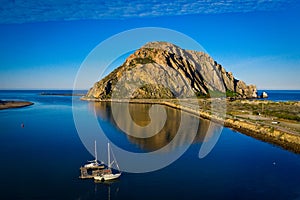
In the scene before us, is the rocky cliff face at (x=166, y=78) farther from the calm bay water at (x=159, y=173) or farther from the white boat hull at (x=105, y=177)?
the white boat hull at (x=105, y=177)

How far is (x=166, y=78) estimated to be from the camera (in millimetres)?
148250

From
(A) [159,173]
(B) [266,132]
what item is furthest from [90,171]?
(B) [266,132]

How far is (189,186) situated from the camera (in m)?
24.0

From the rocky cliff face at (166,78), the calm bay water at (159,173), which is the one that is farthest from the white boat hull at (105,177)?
the rocky cliff face at (166,78)

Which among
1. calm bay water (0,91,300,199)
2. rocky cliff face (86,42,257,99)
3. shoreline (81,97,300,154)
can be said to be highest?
rocky cliff face (86,42,257,99)

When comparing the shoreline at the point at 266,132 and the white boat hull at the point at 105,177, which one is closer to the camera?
the white boat hull at the point at 105,177

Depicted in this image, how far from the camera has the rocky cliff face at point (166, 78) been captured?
141875 millimetres

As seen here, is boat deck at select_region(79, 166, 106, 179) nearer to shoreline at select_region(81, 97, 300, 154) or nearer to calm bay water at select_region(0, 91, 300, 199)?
calm bay water at select_region(0, 91, 300, 199)

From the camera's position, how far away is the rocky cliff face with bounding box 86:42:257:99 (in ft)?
465

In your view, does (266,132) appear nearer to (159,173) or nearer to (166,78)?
(159,173)

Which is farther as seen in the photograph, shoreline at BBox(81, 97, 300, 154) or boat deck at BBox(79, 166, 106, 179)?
shoreline at BBox(81, 97, 300, 154)

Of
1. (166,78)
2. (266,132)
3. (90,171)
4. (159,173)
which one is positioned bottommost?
(159,173)

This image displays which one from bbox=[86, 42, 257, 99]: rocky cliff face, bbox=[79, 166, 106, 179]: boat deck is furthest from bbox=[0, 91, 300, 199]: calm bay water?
bbox=[86, 42, 257, 99]: rocky cliff face

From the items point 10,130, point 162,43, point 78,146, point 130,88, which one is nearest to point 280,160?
point 78,146
